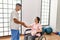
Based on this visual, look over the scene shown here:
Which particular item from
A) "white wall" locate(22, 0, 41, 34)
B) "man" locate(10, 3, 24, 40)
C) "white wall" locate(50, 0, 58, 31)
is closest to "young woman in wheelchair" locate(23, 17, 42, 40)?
"man" locate(10, 3, 24, 40)

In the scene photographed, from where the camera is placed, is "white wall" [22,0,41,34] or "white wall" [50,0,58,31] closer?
"white wall" [22,0,41,34]

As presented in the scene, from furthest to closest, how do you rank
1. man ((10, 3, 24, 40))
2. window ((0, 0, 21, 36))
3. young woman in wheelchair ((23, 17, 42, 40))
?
window ((0, 0, 21, 36)) → young woman in wheelchair ((23, 17, 42, 40)) → man ((10, 3, 24, 40))

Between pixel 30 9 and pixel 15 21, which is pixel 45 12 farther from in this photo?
pixel 15 21

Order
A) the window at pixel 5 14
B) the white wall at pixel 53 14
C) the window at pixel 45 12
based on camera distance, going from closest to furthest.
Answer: the window at pixel 5 14
the white wall at pixel 53 14
the window at pixel 45 12

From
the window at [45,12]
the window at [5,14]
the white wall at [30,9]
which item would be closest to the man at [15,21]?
the window at [5,14]

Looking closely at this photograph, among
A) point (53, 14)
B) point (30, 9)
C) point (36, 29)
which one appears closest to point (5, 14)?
point (30, 9)

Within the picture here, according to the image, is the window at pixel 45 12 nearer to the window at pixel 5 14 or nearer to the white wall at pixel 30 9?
the white wall at pixel 30 9

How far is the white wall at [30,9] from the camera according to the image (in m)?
5.66

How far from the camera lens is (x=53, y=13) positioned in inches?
254

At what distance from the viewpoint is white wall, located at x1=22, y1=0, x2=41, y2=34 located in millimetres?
5664

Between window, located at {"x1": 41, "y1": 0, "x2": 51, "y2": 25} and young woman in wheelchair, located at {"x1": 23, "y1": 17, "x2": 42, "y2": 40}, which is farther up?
window, located at {"x1": 41, "y1": 0, "x2": 51, "y2": 25}

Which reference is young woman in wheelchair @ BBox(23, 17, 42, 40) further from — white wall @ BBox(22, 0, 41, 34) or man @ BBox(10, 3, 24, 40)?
white wall @ BBox(22, 0, 41, 34)

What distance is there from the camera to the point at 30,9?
5.80 m

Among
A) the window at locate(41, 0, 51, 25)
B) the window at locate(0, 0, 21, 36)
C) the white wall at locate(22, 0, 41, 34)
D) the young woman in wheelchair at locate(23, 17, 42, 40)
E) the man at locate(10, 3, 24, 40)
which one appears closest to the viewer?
the man at locate(10, 3, 24, 40)
